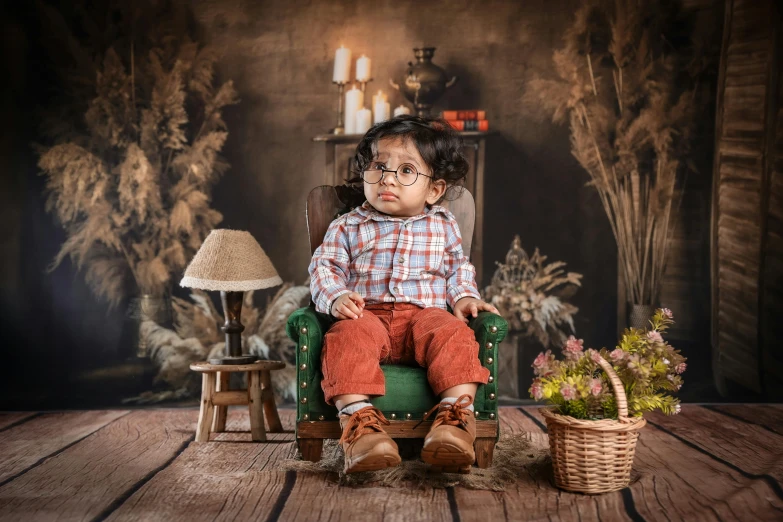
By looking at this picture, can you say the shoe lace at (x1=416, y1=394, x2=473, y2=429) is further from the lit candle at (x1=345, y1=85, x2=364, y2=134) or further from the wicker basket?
the lit candle at (x1=345, y1=85, x2=364, y2=134)

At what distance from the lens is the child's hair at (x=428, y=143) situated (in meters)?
3.01

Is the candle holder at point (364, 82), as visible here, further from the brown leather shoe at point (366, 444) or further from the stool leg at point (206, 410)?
the brown leather shoe at point (366, 444)

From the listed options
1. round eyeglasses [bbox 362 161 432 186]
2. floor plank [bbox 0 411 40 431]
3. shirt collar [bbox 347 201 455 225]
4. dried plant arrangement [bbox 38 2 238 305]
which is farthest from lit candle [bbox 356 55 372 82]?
floor plank [bbox 0 411 40 431]

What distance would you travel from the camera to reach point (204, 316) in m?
4.41

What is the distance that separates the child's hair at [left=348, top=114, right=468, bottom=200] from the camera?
3.01 metres

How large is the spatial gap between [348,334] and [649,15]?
2896mm

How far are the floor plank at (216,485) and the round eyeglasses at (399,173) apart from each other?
119 centimetres

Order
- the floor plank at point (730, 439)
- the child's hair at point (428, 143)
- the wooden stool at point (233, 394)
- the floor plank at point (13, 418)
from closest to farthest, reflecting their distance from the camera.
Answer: the floor plank at point (730, 439) → the child's hair at point (428, 143) → the wooden stool at point (233, 394) → the floor plank at point (13, 418)

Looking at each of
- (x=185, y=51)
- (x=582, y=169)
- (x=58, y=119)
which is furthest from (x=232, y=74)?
(x=582, y=169)

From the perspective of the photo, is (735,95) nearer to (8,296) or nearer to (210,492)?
(210,492)

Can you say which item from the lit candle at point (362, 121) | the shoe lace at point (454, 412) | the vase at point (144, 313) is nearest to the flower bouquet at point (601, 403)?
the shoe lace at point (454, 412)

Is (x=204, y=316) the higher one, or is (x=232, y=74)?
(x=232, y=74)

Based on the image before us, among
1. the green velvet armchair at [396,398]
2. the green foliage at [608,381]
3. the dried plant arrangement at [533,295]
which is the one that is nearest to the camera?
the green foliage at [608,381]

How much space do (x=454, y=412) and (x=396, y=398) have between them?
28cm
